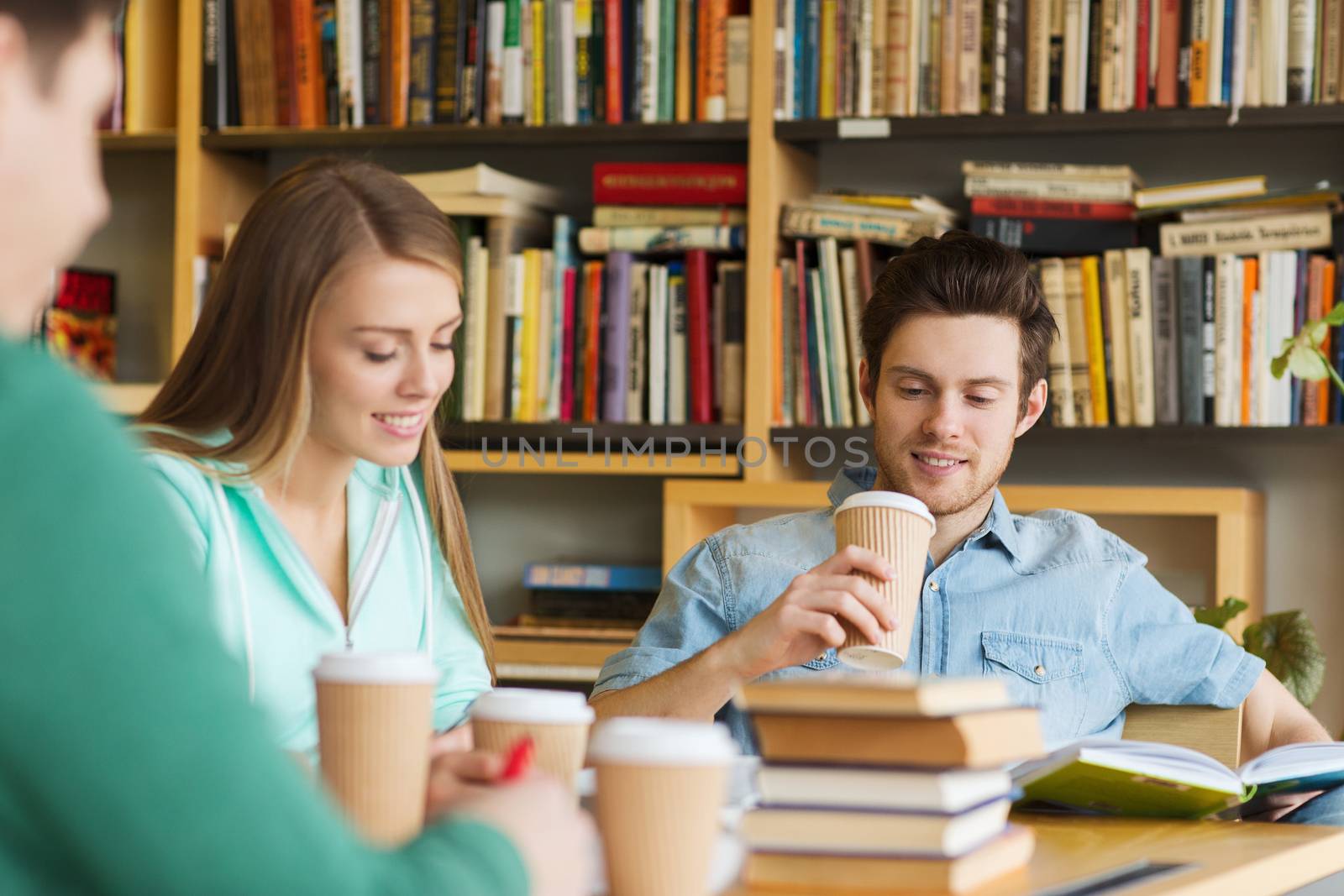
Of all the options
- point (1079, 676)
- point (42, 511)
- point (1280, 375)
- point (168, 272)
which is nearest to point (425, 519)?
point (1079, 676)

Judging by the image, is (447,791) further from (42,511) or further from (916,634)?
(916,634)

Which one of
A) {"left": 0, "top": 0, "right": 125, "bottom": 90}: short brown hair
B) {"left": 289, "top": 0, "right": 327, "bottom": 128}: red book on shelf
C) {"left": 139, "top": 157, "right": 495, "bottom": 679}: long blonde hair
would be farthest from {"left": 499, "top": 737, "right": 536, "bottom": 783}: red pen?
{"left": 289, "top": 0, "right": 327, "bottom": 128}: red book on shelf

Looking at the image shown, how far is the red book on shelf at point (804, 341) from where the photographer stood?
2.78 m

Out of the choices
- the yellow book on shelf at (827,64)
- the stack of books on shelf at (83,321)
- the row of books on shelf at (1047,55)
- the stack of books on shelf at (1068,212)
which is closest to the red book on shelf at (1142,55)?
the row of books on shelf at (1047,55)

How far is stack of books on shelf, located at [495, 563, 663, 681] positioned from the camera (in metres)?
2.82

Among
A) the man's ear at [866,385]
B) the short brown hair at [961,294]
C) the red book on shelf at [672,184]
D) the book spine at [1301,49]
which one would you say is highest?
the book spine at [1301,49]

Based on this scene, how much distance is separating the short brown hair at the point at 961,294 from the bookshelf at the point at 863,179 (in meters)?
0.75

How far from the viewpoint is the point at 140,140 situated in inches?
124

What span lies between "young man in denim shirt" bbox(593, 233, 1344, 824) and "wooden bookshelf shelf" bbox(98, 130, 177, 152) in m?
1.77

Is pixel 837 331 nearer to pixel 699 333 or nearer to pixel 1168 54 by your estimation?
pixel 699 333

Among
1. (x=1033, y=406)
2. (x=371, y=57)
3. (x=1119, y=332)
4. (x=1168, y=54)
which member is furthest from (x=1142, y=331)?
(x=371, y=57)

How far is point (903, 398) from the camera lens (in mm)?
1838

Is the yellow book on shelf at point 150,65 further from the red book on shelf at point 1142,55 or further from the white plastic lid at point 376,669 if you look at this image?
the white plastic lid at point 376,669

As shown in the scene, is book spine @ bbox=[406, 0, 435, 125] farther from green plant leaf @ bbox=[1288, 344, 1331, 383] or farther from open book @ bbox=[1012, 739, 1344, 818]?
open book @ bbox=[1012, 739, 1344, 818]
